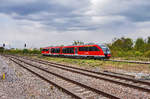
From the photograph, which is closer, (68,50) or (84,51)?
(84,51)

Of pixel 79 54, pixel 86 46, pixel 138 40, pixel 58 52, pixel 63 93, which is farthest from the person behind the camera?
pixel 138 40

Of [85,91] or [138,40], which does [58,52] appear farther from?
[138,40]

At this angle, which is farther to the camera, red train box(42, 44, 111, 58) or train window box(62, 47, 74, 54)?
train window box(62, 47, 74, 54)

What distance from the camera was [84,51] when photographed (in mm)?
28688

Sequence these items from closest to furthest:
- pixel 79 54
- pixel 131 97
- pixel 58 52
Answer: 1. pixel 131 97
2. pixel 79 54
3. pixel 58 52

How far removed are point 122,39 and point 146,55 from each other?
122ft

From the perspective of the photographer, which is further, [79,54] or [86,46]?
[79,54]

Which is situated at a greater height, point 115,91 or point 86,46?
point 86,46

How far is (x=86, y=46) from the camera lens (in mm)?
28125

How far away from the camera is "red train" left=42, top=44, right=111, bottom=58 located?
25375 millimetres

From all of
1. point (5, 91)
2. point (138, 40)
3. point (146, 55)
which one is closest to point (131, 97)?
point (5, 91)

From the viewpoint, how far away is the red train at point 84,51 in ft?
83.3

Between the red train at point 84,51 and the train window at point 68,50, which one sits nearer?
the red train at point 84,51

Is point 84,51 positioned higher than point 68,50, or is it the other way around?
point 68,50
